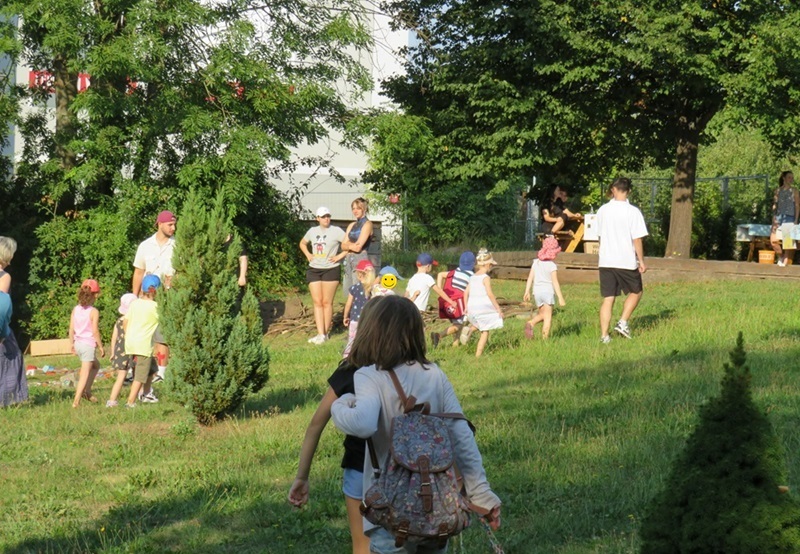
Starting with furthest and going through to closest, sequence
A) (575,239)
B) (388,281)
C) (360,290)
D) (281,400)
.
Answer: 1. (575,239)
2. (360,290)
3. (388,281)
4. (281,400)

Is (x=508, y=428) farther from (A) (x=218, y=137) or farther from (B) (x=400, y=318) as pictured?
(A) (x=218, y=137)

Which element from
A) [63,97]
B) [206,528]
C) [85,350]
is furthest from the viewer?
[63,97]

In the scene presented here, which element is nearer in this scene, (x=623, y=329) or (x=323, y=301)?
(x=623, y=329)

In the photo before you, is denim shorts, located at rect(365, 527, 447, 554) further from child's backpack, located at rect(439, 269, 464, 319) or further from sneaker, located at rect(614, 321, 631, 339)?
child's backpack, located at rect(439, 269, 464, 319)

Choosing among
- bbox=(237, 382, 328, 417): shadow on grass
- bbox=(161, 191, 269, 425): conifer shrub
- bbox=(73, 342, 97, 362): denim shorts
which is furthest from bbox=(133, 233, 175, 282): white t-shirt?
bbox=(161, 191, 269, 425): conifer shrub

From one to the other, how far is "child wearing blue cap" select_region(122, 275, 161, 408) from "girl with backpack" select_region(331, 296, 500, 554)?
7.88 m

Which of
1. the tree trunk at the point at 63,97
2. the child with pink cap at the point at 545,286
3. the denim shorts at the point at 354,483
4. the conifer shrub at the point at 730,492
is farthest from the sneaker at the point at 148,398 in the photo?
the conifer shrub at the point at 730,492

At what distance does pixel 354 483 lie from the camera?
513 cm

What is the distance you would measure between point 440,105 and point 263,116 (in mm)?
8946

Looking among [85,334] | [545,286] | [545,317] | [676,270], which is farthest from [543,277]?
[676,270]

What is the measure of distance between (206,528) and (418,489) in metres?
3.35

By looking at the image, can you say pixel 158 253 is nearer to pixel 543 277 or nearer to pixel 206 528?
pixel 543 277

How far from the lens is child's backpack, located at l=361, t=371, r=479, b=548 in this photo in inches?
173

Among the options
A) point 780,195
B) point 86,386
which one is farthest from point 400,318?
point 780,195
